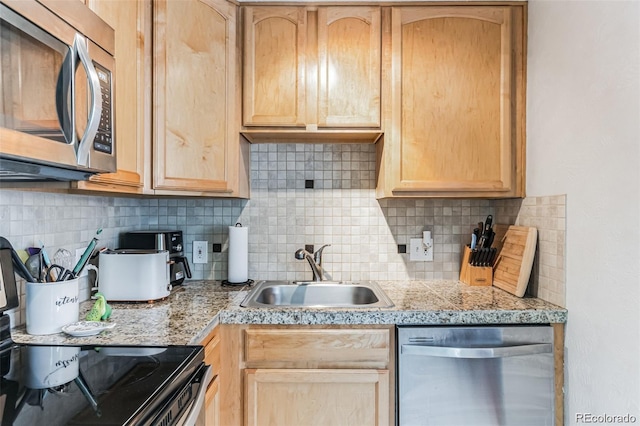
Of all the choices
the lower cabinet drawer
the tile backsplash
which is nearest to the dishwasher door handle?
the lower cabinet drawer

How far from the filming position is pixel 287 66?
175 centimetres

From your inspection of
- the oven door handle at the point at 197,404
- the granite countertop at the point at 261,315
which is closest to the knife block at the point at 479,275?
the granite countertop at the point at 261,315

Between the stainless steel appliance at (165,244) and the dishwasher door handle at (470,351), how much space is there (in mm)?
1086

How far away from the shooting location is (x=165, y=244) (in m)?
1.80

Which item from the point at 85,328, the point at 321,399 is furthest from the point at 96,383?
the point at 321,399

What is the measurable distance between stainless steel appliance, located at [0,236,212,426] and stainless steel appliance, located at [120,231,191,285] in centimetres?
61

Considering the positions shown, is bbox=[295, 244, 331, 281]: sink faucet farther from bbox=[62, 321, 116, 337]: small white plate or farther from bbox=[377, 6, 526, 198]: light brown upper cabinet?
bbox=[62, 321, 116, 337]: small white plate

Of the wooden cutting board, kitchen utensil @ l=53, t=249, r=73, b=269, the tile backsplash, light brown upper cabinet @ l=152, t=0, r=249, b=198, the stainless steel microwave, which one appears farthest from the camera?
the tile backsplash

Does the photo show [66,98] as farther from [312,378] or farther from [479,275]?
[479,275]

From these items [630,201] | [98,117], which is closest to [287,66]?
[98,117]

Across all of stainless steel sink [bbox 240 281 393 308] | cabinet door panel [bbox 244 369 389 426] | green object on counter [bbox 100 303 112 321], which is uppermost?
green object on counter [bbox 100 303 112 321]

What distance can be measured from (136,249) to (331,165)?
1.04m

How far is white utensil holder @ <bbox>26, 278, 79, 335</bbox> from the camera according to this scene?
3.88 ft

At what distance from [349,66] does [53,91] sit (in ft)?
4.00
